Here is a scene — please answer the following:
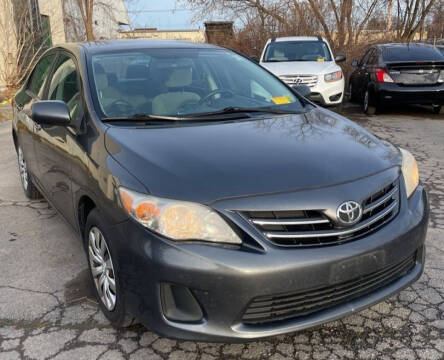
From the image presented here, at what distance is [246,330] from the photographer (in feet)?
6.36

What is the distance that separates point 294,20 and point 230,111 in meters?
13.0

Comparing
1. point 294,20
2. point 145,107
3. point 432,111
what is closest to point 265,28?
point 294,20

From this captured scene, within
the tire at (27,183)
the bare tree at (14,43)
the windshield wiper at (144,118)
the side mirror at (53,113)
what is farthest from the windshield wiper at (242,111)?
the bare tree at (14,43)

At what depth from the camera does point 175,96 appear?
3109 mm

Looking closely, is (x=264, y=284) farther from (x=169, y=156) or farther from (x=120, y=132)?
(x=120, y=132)

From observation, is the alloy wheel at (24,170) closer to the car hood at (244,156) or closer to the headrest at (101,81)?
the headrest at (101,81)

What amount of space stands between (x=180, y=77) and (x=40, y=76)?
64.9 inches

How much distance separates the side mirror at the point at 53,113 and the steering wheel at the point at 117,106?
0.27 metres

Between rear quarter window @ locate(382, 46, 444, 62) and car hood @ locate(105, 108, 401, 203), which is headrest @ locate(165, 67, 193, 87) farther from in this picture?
rear quarter window @ locate(382, 46, 444, 62)

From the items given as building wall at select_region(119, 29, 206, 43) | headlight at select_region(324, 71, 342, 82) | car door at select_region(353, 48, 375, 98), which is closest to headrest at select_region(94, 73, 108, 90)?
headlight at select_region(324, 71, 342, 82)

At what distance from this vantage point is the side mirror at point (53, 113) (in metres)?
2.80

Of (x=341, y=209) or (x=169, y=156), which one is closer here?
(x=341, y=209)

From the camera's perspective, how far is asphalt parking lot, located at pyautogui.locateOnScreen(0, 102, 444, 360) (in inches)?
90.7

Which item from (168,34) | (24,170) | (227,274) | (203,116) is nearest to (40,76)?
(24,170)
